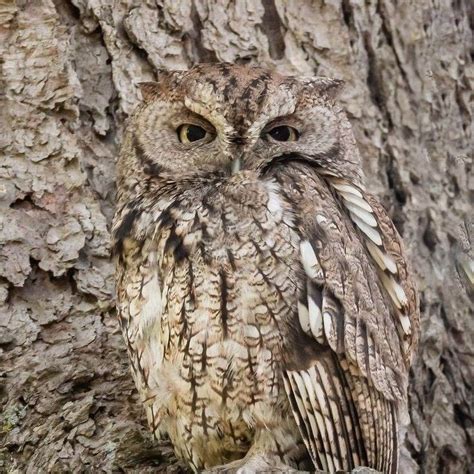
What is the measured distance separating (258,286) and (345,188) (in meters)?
0.49

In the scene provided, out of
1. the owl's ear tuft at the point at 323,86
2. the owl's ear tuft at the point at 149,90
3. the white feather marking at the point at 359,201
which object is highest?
the owl's ear tuft at the point at 323,86

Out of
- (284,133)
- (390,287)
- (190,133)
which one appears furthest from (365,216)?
(190,133)

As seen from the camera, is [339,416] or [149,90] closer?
[339,416]

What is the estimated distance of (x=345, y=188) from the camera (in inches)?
123

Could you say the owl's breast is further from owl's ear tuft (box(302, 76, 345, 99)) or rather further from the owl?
owl's ear tuft (box(302, 76, 345, 99))

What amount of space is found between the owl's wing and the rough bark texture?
63 centimetres

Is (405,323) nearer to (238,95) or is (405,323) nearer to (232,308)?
(232,308)

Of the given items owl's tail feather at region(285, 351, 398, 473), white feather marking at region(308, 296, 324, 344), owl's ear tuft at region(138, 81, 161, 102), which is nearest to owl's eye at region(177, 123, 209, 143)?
owl's ear tuft at region(138, 81, 161, 102)

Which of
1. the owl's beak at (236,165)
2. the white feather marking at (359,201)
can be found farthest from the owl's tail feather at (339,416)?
the owl's beak at (236,165)

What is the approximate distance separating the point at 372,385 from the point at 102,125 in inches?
55.3

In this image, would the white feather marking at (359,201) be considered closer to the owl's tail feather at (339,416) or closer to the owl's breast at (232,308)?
the owl's breast at (232,308)

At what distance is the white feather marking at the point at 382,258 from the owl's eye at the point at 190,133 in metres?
0.60

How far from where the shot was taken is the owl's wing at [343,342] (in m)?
2.86

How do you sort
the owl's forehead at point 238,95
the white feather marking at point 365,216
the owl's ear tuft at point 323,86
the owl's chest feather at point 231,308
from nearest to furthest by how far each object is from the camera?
1. the owl's chest feather at point 231,308
2. the owl's forehead at point 238,95
3. the white feather marking at point 365,216
4. the owl's ear tuft at point 323,86
